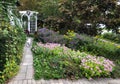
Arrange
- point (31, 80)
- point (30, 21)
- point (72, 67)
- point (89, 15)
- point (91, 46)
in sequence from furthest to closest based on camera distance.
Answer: point (30, 21) → point (89, 15) → point (91, 46) → point (72, 67) → point (31, 80)

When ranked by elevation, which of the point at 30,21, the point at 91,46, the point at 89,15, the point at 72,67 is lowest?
the point at 30,21

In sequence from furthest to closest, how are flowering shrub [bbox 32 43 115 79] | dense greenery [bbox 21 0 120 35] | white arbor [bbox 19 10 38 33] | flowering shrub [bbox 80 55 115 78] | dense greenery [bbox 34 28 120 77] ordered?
white arbor [bbox 19 10 38 33]
dense greenery [bbox 21 0 120 35]
dense greenery [bbox 34 28 120 77]
flowering shrub [bbox 80 55 115 78]
flowering shrub [bbox 32 43 115 79]

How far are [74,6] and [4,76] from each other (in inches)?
362

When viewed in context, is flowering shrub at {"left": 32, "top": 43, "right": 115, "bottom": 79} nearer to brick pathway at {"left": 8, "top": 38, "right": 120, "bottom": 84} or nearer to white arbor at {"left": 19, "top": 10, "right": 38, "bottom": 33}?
brick pathway at {"left": 8, "top": 38, "right": 120, "bottom": 84}

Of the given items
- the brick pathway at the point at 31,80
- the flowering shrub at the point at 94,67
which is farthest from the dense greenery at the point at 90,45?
the brick pathway at the point at 31,80

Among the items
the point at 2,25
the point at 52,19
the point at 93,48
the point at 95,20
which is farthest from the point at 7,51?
the point at 52,19

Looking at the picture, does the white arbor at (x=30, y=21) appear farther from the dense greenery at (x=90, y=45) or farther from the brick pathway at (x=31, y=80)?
the brick pathway at (x=31, y=80)

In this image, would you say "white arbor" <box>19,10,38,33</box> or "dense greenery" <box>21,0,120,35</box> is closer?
"dense greenery" <box>21,0,120,35</box>

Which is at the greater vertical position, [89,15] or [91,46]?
[89,15]

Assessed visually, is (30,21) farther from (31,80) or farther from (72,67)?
(31,80)

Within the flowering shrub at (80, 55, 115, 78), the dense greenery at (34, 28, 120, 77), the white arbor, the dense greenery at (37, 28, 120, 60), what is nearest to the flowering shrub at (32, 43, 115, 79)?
the flowering shrub at (80, 55, 115, 78)

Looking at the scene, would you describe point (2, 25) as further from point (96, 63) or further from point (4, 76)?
point (96, 63)

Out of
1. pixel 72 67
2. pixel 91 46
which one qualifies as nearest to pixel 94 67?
pixel 72 67

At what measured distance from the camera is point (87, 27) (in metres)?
13.3
